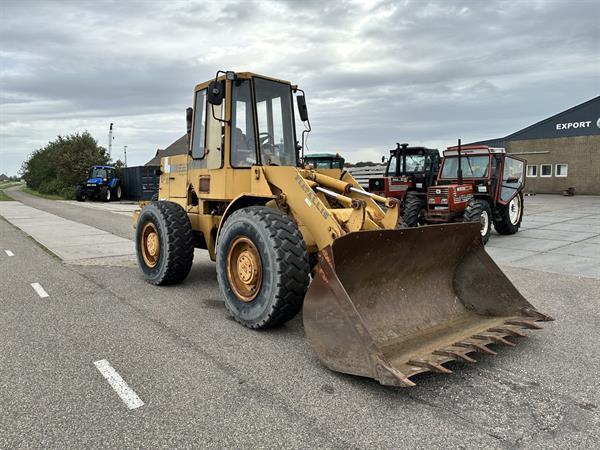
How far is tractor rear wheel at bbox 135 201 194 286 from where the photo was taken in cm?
614

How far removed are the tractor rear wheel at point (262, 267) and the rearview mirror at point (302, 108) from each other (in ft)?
6.15

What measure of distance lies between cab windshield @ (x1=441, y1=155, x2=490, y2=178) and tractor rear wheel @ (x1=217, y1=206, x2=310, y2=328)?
8.91 meters

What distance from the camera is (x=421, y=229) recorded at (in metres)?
4.46

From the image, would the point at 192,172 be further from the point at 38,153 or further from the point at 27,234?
the point at 38,153

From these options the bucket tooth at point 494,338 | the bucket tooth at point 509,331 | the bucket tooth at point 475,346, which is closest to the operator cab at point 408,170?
the bucket tooth at point 509,331

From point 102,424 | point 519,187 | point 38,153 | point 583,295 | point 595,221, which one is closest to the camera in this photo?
point 102,424

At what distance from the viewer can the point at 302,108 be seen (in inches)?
240

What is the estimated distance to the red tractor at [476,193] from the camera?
11156 mm

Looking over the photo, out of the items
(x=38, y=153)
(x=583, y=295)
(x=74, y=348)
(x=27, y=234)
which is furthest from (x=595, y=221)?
(x=38, y=153)

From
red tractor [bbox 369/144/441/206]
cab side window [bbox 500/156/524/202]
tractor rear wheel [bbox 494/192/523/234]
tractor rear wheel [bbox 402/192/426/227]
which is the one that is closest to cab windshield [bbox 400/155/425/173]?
red tractor [bbox 369/144/441/206]

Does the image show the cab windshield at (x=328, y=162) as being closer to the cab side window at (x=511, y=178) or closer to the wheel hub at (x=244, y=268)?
the cab side window at (x=511, y=178)

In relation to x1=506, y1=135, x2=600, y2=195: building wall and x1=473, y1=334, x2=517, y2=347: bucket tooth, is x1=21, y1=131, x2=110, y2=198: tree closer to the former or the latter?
x1=506, y1=135, x2=600, y2=195: building wall

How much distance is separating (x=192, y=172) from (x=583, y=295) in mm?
5403

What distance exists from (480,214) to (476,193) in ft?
3.99
